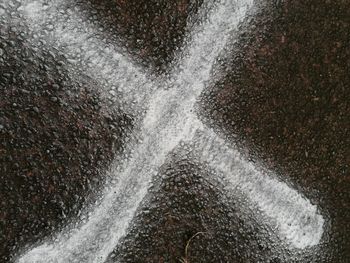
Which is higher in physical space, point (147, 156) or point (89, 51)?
point (89, 51)

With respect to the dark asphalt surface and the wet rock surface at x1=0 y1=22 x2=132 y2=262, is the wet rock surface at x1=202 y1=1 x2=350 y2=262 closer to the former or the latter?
the dark asphalt surface

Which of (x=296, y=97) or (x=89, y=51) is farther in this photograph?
(x=296, y=97)

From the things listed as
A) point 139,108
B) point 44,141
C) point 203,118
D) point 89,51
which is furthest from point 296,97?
point 44,141

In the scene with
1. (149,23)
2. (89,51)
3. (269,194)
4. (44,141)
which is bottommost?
(44,141)

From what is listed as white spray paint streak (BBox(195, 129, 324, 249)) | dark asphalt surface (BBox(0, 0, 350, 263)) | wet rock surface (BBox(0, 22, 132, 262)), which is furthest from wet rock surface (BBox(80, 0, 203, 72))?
white spray paint streak (BBox(195, 129, 324, 249))

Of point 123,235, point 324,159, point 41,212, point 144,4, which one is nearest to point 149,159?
point 123,235

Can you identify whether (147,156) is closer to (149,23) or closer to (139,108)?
(139,108)

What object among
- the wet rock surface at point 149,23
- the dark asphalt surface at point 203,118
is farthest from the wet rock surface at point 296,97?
the wet rock surface at point 149,23
